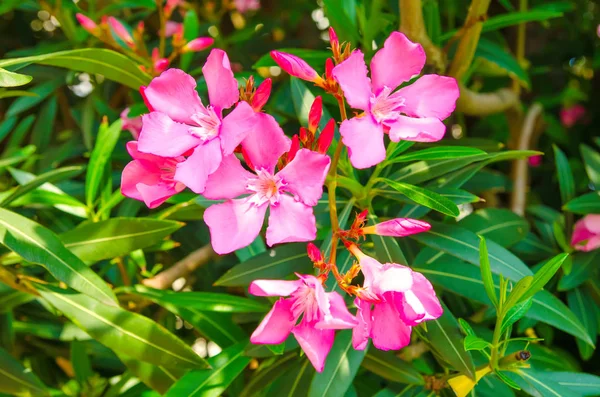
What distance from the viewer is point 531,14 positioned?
121cm

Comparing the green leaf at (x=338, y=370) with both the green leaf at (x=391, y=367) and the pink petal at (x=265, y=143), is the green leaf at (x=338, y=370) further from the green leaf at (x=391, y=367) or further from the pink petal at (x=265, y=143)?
the pink petal at (x=265, y=143)

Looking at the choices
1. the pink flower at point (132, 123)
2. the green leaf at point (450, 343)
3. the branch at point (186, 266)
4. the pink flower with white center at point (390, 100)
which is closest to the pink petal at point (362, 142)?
the pink flower with white center at point (390, 100)

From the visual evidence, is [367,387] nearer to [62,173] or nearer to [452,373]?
[452,373]

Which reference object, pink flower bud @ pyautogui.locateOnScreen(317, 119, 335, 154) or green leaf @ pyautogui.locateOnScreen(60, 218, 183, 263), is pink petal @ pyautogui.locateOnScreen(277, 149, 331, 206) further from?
green leaf @ pyautogui.locateOnScreen(60, 218, 183, 263)

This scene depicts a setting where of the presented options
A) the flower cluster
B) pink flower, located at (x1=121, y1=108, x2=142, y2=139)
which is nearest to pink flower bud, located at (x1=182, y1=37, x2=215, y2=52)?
pink flower, located at (x1=121, y1=108, x2=142, y2=139)

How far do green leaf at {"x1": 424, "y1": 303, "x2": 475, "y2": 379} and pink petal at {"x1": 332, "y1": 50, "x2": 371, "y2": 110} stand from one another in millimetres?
369

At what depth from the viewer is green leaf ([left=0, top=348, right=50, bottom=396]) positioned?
101 cm

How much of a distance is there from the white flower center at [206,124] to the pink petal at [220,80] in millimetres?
12

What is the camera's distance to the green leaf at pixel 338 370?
0.85 meters

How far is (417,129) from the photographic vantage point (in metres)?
0.72

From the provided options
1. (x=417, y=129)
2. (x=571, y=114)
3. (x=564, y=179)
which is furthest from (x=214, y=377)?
(x=571, y=114)

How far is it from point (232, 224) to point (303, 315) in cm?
13

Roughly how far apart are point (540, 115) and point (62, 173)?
1280 millimetres

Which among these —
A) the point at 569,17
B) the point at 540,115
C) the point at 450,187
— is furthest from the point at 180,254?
the point at 569,17
